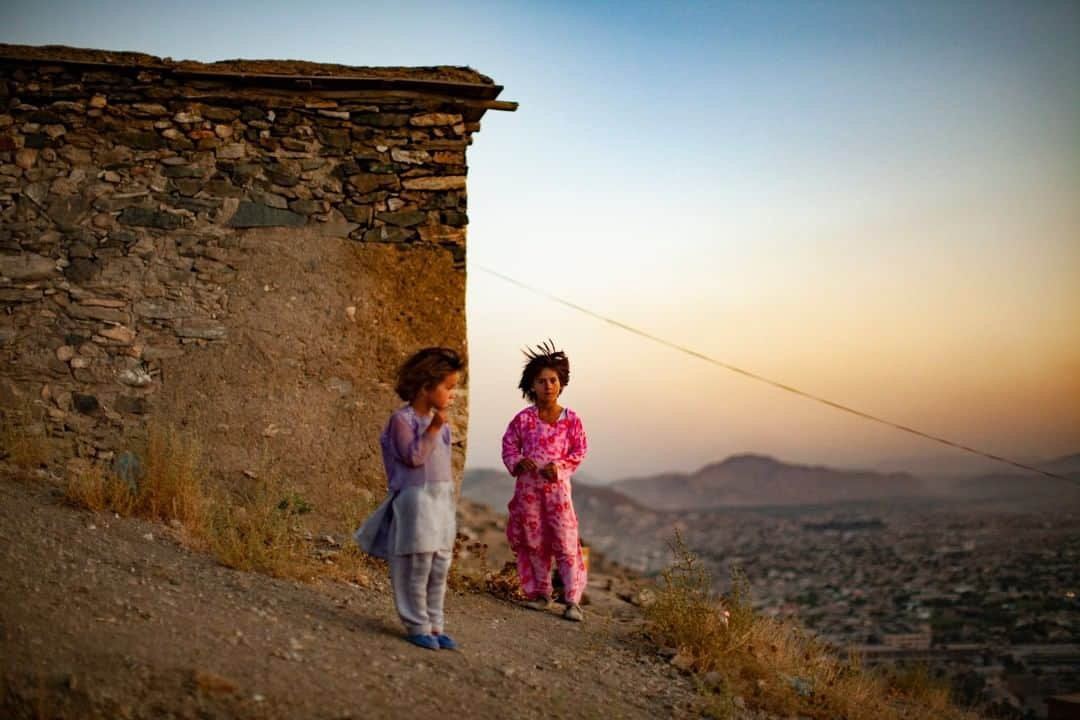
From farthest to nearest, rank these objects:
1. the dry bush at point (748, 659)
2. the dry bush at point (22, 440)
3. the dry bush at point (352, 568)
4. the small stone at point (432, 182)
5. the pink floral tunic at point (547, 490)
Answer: the small stone at point (432, 182) → the dry bush at point (22, 440) → the pink floral tunic at point (547, 490) → the dry bush at point (352, 568) → the dry bush at point (748, 659)

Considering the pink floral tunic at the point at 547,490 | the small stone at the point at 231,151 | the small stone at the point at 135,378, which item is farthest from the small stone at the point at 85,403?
the pink floral tunic at the point at 547,490

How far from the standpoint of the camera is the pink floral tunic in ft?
18.9

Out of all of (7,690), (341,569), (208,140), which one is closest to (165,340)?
(208,140)

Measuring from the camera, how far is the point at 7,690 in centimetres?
311

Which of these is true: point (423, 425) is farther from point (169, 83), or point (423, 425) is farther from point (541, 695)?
point (169, 83)

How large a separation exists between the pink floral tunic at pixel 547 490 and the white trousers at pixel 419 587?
1537 millimetres

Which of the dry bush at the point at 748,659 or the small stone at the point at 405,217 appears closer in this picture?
the dry bush at the point at 748,659

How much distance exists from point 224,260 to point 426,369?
302 centimetres

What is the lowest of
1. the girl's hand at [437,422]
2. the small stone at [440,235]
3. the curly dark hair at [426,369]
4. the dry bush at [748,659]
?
the dry bush at [748,659]

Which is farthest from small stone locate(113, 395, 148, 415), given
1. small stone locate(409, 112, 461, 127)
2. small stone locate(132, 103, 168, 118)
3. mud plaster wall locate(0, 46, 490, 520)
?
small stone locate(409, 112, 461, 127)

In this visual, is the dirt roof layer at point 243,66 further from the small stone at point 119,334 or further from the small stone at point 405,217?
the small stone at point 119,334

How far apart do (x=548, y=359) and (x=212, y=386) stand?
96.5 inches

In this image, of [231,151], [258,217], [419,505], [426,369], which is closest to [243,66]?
→ [231,151]

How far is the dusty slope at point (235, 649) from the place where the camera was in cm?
→ 329
